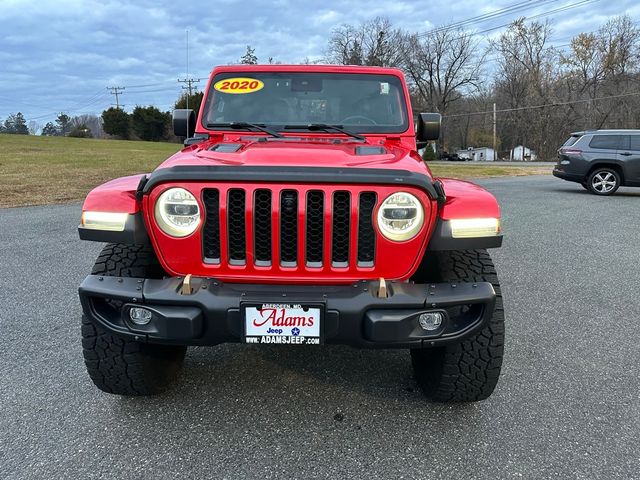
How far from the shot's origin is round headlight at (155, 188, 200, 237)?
6.73ft

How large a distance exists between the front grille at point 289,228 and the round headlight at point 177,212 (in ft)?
0.19

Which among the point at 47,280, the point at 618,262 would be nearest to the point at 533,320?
the point at 618,262

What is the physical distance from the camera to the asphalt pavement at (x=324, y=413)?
203cm

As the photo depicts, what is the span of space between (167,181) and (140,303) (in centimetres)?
51

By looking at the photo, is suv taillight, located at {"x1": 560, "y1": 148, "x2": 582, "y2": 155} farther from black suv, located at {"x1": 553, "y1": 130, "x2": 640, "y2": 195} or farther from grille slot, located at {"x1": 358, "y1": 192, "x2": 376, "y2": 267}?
grille slot, located at {"x1": 358, "y1": 192, "x2": 376, "y2": 267}

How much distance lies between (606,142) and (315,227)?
38.6 ft

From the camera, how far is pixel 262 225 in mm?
2064

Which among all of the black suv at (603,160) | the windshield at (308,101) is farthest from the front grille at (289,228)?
the black suv at (603,160)

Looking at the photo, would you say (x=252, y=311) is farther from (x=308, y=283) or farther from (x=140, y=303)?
(x=140, y=303)

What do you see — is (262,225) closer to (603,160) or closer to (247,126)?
(247,126)

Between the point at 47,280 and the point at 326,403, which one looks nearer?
the point at 326,403

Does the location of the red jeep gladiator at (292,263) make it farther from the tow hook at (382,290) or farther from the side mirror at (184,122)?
the side mirror at (184,122)

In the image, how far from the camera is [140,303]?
2002mm

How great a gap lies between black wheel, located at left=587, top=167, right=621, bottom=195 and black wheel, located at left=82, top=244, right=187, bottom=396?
12.0m
